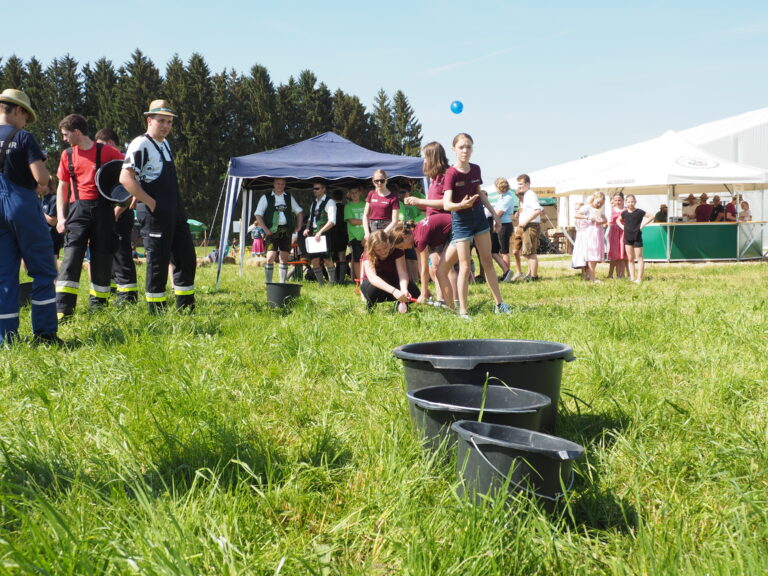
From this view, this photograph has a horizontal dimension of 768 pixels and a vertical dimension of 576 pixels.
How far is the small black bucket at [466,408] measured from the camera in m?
2.08

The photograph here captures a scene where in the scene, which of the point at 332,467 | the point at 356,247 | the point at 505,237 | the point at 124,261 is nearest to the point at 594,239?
the point at 505,237

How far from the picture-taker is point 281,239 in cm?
1056

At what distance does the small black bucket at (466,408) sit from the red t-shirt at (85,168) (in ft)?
16.7

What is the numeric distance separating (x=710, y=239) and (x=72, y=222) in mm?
16212

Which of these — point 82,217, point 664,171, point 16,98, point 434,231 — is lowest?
point 434,231

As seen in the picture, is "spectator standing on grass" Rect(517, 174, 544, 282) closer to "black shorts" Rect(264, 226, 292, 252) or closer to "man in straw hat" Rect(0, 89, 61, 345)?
"black shorts" Rect(264, 226, 292, 252)

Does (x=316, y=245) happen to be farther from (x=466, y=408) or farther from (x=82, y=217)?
(x=466, y=408)

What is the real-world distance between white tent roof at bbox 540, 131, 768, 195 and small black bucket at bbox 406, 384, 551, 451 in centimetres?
1548

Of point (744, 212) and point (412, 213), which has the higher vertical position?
point (744, 212)

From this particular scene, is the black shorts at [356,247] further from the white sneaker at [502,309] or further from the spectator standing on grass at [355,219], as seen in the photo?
the white sneaker at [502,309]

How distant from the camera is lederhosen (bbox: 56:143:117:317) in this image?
19.7 ft

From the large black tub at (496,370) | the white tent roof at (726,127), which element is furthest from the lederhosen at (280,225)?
the white tent roof at (726,127)

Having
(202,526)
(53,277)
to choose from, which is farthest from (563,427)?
(53,277)

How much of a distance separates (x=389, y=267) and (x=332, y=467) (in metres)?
4.42
